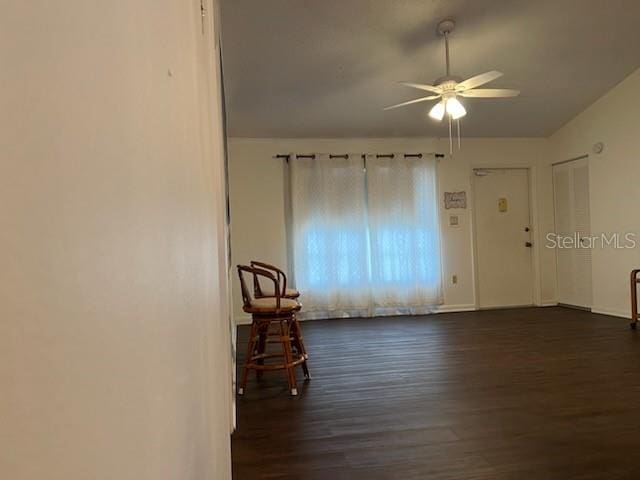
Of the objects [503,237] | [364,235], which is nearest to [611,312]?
[503,237]

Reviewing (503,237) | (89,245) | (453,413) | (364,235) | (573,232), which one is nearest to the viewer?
(89,245)

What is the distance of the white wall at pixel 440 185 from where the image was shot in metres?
5.23

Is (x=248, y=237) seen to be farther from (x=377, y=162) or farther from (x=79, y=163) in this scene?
(x=79, y=163)

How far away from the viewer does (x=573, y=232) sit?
556 centimetres

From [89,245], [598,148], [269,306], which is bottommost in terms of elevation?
[269,306]

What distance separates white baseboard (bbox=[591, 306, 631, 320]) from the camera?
4811 mm

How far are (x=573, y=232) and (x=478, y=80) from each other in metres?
3.45

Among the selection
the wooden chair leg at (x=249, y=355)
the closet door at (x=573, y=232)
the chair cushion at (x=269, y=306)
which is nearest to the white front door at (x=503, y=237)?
the closet door at (x=573, y=232)

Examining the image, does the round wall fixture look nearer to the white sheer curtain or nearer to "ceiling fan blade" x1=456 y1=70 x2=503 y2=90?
the white sheer curtain

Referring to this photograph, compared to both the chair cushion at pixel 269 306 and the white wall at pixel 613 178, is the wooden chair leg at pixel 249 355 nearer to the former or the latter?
the chair cushion at pixel 269 306

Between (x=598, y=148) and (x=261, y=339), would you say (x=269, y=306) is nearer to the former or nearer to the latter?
(x=261, y=339)

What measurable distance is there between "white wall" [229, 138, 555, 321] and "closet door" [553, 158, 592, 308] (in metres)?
0.12

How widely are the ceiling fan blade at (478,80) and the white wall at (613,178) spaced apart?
259 cm

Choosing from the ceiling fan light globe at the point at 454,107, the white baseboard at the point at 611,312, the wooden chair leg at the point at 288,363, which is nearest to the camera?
the wooden chair leg at the point at 288,363
